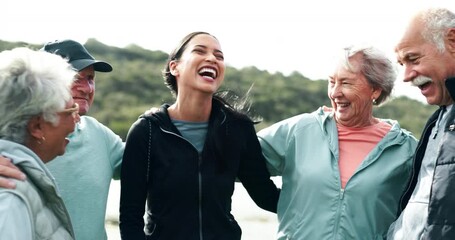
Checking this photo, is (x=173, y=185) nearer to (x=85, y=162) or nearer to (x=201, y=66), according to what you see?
(x=85, y=162)

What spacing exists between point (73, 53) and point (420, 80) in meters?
1.42

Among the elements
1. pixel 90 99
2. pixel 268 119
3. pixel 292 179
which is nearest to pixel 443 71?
pixel 292 179

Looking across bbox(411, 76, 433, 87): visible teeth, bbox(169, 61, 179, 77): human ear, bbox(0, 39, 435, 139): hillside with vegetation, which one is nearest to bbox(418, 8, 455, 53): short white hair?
Result: bbox(411, 76, 433, 87): visible teeth

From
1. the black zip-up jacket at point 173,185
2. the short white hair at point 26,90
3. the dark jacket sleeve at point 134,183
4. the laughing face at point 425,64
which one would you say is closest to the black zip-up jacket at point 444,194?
the laughing face at point 425,64

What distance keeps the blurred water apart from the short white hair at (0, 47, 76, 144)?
405 cm

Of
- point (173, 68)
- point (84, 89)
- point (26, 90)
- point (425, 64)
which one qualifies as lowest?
point (84, 89)

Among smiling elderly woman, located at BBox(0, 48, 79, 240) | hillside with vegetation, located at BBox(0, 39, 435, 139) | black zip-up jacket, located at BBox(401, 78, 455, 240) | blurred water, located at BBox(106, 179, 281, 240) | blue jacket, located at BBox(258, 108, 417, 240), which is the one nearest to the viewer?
smiling elderly woman, located at BBox(0, 48, 79, 240)

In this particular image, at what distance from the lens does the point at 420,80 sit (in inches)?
123

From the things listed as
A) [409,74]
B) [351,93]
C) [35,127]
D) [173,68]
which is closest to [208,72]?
[173,68]

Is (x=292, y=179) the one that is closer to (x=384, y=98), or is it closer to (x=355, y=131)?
(x=355, y=131)

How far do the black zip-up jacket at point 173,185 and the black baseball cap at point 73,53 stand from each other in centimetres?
34

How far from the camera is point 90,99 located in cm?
353

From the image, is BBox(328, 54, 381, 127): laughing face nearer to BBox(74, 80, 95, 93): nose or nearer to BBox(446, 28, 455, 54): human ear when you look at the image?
BBox(446, 28, 455, 54): human ear

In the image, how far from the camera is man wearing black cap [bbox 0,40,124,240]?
130 inches
